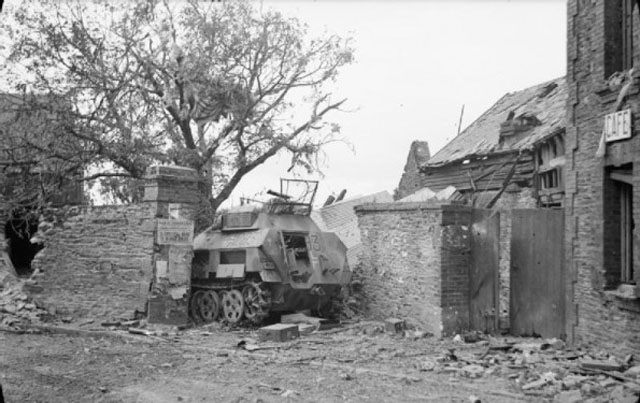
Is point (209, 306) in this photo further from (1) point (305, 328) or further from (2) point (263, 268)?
(1) point (305, 328)

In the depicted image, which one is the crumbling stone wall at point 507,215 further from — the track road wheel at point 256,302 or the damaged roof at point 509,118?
the track road wheel at point 256,302

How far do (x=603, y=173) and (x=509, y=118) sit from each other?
9.32 meters

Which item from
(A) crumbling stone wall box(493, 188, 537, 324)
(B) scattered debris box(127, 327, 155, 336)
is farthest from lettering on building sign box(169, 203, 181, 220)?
(A) crumbling stone wall box(493, 188, 537, 324)

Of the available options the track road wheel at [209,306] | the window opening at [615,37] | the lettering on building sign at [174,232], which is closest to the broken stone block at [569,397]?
the window opening at [615,37]

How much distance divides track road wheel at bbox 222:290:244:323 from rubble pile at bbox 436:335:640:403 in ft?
14.7

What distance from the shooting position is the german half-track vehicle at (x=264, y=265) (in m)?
13.1

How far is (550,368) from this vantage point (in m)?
8.58

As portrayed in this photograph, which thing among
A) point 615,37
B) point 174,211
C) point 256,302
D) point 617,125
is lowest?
point 256,302

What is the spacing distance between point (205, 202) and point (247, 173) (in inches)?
172

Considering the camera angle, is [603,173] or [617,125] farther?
[603,173]

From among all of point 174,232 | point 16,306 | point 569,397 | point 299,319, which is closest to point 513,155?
point 299,319

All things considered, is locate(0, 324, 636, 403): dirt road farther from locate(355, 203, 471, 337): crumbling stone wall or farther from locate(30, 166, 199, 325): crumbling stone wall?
locate(30, 166, 199, 325): crumbling stone wall

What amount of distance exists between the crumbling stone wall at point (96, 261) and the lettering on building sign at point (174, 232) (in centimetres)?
20

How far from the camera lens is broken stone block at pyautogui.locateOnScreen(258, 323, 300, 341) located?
37.5 feet
